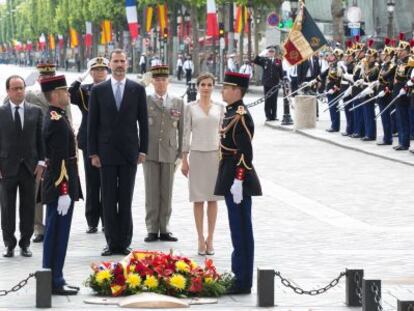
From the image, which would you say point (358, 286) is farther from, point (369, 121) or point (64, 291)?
point (369, 121)

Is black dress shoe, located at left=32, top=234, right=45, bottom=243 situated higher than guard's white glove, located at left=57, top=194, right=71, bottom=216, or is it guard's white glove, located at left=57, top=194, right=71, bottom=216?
guard's white glove, located at left=57, top=194, right=71, bottom=216

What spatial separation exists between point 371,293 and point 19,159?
16.8ft

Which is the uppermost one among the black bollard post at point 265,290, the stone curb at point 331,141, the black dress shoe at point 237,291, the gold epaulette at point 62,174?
the gold epaulette at point 62,174

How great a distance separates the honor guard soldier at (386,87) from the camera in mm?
29734

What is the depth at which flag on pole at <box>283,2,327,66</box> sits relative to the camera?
3644 cm

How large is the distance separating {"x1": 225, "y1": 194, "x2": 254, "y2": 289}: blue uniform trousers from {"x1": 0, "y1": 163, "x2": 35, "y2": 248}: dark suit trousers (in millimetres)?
2946

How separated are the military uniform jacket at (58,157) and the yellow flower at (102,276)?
2.86 ft

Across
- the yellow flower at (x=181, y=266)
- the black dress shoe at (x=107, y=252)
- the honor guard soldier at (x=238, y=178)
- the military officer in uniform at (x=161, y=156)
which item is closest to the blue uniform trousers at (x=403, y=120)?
the military officer in uniform at (x=161, y=156)

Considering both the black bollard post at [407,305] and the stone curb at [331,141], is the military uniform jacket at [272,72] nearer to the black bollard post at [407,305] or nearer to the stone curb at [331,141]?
the stone curb at [331,141]

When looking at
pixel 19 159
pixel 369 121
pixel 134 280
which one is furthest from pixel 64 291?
pixel 369 121

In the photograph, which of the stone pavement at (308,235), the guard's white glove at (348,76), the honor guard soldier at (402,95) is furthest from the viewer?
the guard's white glove at (348,76)

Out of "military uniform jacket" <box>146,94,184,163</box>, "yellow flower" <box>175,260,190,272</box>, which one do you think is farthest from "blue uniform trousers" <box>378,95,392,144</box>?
"yellow flower" <box>175,260,190,272</box>

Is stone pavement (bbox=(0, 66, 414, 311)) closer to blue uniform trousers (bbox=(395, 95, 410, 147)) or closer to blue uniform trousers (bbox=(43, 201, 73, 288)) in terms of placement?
blue uniform trousers (bbox=(43, 201, 73, 288))

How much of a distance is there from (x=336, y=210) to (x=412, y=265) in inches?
197
